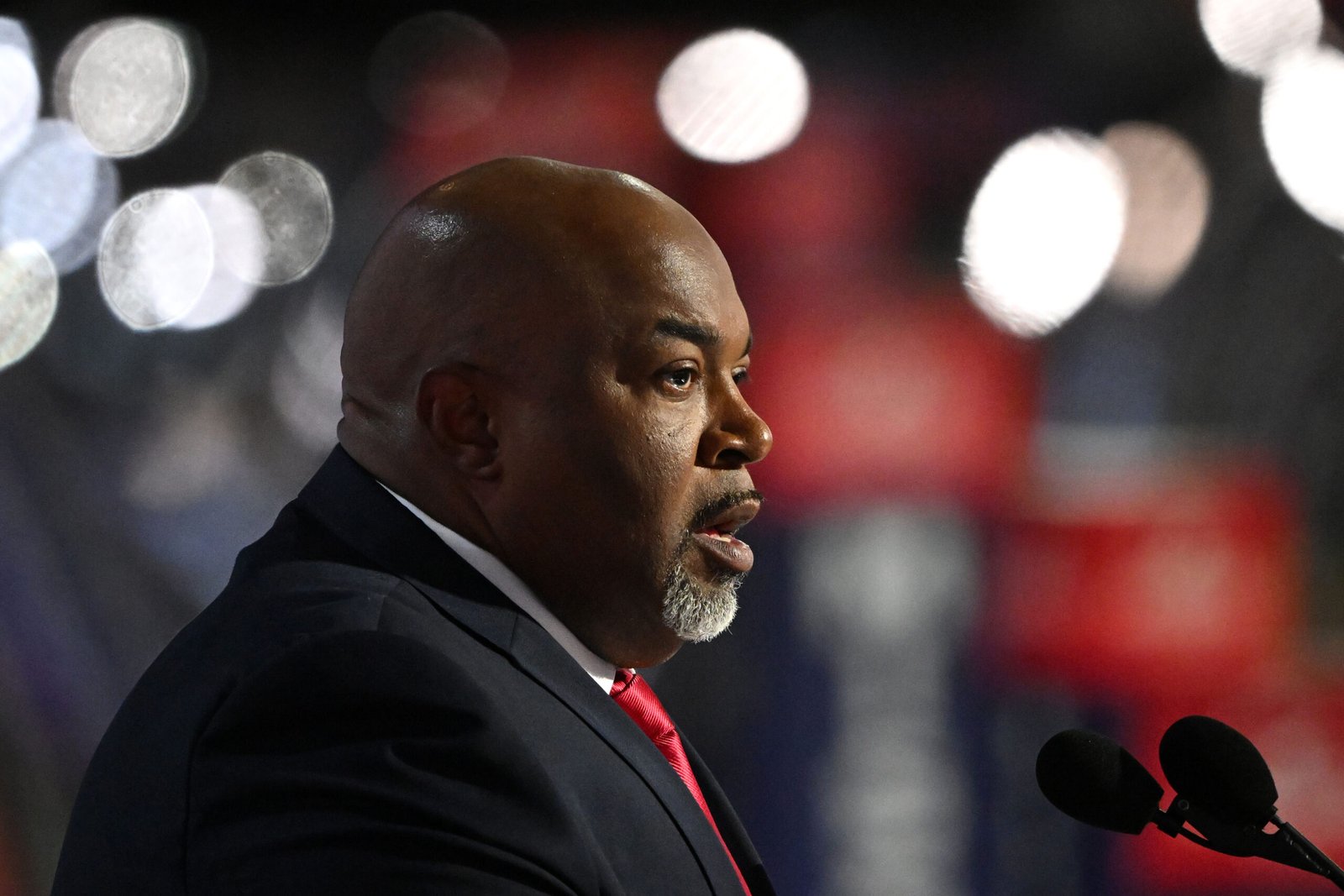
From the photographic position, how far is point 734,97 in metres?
2.75

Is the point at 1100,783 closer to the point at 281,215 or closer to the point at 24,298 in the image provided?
the point at 281,215

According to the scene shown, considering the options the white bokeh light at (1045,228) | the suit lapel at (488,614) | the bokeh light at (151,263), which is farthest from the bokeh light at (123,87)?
the suit lapel at (488,614)

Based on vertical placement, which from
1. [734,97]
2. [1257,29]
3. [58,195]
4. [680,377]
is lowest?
[680,377]

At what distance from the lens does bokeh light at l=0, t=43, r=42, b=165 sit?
2545mm

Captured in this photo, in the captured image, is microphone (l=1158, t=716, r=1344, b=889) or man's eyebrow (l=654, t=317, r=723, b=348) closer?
microphone (l=1158, t=716, r=1344, b=889)

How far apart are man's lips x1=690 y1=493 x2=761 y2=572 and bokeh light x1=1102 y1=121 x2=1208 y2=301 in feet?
5.91

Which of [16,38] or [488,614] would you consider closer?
[488,614]

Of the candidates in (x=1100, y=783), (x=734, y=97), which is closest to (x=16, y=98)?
(x=734, y=97)

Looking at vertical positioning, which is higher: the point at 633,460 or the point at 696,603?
the point at 633,460

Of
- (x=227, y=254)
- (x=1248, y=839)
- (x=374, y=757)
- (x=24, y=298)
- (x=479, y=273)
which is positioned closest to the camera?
(x=374, y=757)

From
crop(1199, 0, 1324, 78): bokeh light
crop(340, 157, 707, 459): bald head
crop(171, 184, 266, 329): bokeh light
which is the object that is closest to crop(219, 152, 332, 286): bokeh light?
crop(171, 184, 266, 329): bokeh light

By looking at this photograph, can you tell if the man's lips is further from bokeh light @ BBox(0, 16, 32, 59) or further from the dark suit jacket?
bokeh light @ BBox(0, 16, 32, 59)

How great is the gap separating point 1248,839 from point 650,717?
0.52 meters

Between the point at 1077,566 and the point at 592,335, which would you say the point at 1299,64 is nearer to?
the point at 1077,566
